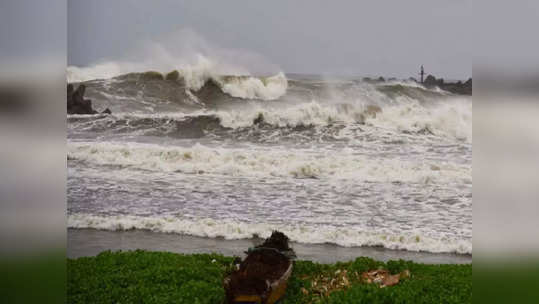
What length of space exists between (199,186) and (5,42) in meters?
2.86

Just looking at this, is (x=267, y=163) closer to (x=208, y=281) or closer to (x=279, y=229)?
(x=279, y=229)

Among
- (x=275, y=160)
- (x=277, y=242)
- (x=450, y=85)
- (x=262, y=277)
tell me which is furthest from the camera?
(x=275, y=160)

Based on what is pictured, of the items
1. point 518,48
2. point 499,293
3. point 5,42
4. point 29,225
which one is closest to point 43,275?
point 29,225

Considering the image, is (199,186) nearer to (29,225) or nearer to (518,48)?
(29,225)

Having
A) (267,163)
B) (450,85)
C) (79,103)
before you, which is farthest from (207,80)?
(450,85)

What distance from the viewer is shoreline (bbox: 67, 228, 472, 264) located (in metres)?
3.56

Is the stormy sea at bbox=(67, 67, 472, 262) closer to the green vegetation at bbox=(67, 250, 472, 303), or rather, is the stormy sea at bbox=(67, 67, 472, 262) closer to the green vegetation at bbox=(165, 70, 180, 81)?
the green vegetation at bbox=(165, 70, 180, 81)

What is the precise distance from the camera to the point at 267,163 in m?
3.83

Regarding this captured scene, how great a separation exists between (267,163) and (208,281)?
103 centimetres

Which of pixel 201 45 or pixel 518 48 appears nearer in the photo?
pixel 518 48

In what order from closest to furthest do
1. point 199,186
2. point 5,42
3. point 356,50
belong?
1. point 5,42
2. point 356,50
3. point 199,186

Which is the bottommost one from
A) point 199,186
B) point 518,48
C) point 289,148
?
A: point 199,186

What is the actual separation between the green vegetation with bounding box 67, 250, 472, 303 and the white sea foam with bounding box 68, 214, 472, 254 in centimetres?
19

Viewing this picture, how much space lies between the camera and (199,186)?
12.7ft
